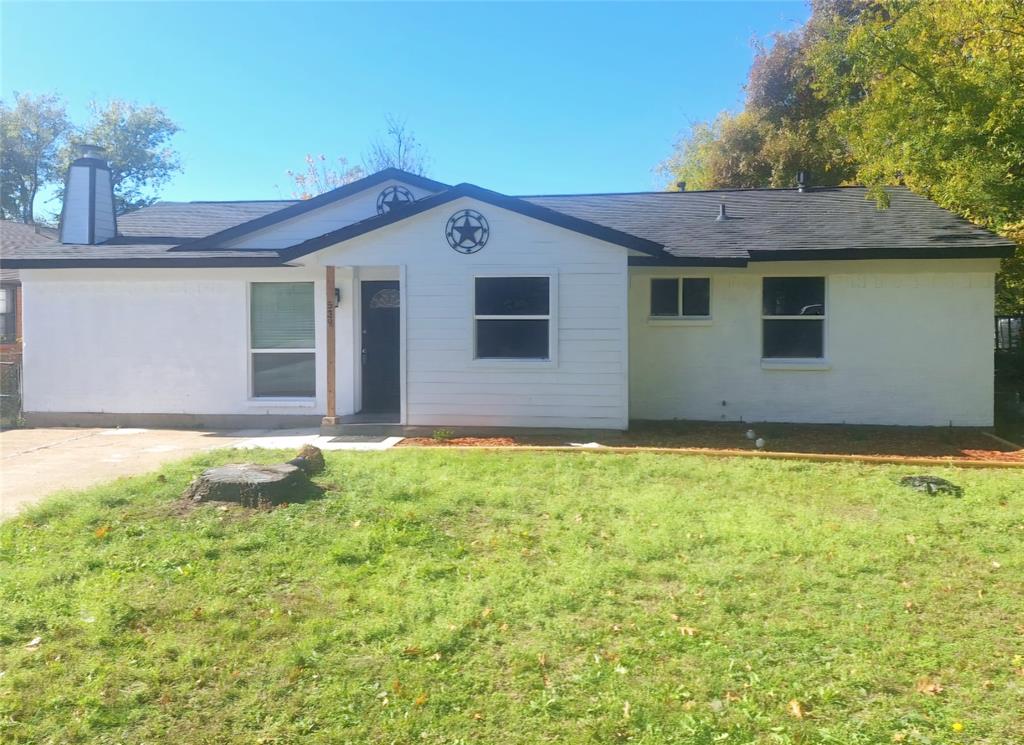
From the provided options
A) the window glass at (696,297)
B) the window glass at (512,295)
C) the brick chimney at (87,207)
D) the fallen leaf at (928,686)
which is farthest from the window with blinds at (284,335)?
the fallen leaf at (928,686)

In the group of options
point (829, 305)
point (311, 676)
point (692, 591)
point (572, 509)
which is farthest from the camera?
point (829, 305)

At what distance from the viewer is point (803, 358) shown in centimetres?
1175

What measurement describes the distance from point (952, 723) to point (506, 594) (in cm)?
233

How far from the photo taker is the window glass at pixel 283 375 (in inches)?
472

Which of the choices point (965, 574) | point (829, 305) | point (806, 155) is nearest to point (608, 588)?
point (965, 574)

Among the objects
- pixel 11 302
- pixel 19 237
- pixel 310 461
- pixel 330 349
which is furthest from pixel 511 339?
pixel 19 237

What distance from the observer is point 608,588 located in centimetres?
458

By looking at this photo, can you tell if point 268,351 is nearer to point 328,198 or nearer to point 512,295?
point 328,198

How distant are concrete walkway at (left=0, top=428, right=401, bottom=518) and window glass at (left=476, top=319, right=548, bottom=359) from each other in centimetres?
200

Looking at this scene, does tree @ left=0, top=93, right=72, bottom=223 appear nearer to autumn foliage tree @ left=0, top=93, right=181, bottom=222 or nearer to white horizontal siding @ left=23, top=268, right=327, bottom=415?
autumn foliage tree @ left=0, top=93, right=181, bottom=222

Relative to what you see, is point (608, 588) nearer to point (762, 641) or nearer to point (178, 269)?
point (762, 641)

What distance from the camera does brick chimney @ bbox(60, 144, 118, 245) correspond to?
13.6 metres

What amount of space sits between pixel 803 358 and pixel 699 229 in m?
2.77

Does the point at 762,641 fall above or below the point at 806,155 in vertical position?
below
